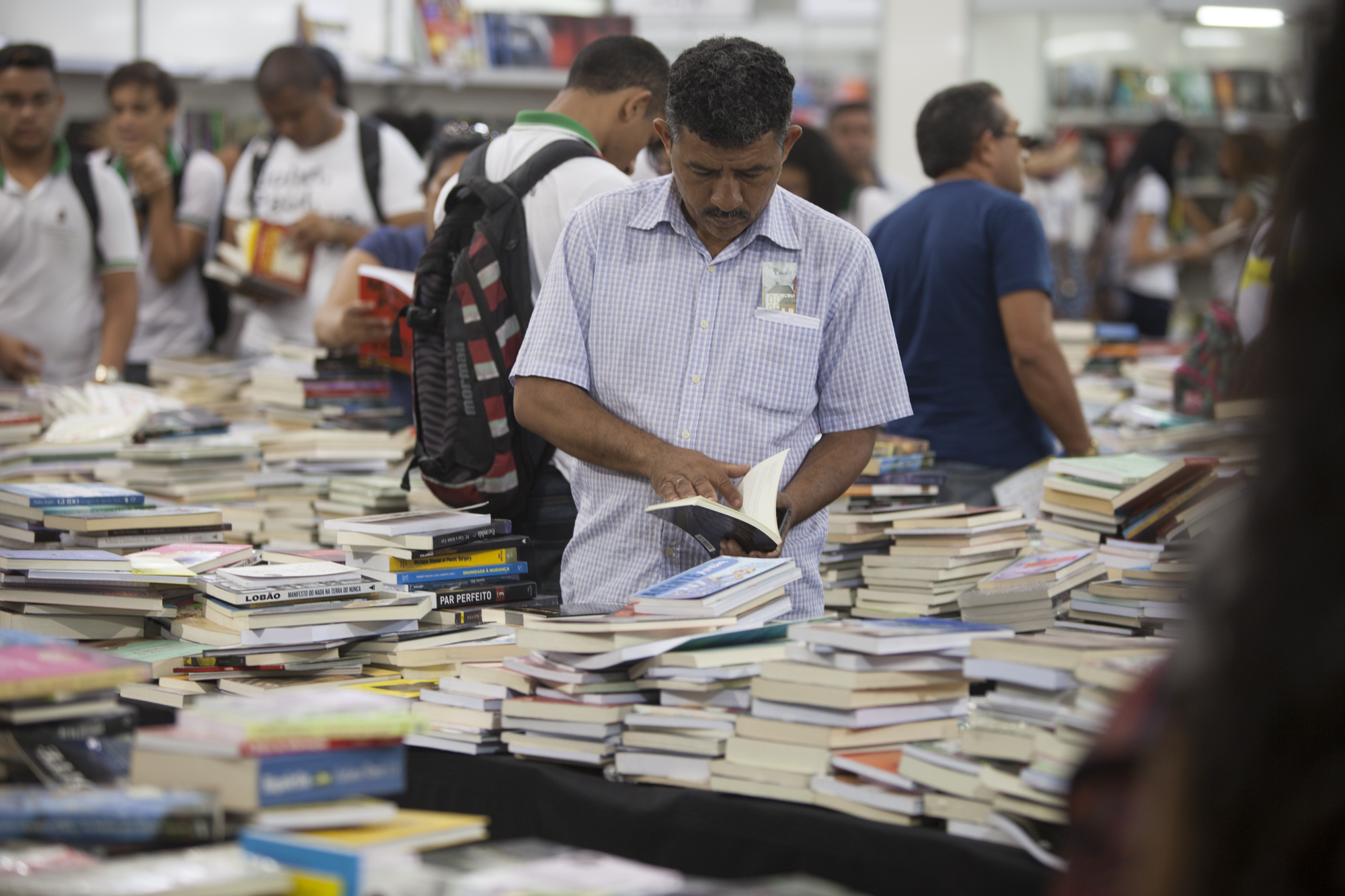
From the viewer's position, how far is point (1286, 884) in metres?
0.83

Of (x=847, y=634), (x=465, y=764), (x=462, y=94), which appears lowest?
(x=465, y=764)

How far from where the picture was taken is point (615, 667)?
6.03 ft

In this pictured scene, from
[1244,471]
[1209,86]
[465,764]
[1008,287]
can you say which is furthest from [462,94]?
[1244,471]

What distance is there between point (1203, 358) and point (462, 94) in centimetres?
505

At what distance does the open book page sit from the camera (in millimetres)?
2059

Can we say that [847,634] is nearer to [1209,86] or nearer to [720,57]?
[720,57]

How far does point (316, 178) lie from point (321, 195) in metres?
0.08

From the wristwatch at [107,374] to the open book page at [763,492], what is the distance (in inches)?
132

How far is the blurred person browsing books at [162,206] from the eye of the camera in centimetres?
557

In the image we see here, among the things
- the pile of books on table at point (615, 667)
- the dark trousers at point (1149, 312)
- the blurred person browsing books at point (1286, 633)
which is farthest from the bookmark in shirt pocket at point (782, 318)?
the dark trousers at point (1149, 312)

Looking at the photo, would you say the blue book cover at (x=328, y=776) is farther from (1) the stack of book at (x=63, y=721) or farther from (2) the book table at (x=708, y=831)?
(2) the book table at (x=708, y=831)

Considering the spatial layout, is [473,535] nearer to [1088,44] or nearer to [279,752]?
[279,752]

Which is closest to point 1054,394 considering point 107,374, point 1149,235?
point 107,374

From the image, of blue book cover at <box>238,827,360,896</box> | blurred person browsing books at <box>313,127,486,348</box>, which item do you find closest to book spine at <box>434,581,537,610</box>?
blue book cover at <box>238,827,360,896</box>
